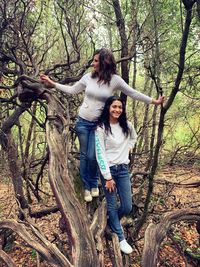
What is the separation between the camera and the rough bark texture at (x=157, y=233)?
298 centimetres

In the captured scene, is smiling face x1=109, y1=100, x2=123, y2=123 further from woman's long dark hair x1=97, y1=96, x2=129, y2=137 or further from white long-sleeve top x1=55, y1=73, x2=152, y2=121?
white long-sleeve top x1=55, y1=73, x2=152, y2=121

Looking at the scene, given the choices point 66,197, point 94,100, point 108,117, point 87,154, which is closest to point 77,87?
point 94,100

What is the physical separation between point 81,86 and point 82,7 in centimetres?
382

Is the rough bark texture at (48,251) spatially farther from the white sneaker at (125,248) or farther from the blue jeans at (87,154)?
the blue jeans at (87,154)

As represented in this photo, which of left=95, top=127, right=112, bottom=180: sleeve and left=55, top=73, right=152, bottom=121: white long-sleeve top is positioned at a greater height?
left=55, top=73, right=152, bottom=121: white long-sleeve top

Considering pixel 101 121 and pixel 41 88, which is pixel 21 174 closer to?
pixel 41 88

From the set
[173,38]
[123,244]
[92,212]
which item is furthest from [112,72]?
[173,38]

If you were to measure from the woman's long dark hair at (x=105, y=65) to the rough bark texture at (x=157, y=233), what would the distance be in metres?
1.61

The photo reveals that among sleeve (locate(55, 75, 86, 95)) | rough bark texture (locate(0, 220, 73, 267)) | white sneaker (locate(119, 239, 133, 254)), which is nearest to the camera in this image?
rough bark texture (locate(0, 220, 73, 267))

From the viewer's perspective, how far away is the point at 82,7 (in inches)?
280

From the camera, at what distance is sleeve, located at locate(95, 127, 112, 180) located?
3.37 metres

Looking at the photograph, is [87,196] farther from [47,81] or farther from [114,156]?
[47,81]

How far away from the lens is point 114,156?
3.51 meters

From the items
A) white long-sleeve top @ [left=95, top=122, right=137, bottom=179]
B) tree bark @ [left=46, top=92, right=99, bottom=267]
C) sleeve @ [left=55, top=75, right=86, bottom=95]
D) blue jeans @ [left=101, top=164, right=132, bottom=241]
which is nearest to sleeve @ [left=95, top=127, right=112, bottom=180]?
white long-sleeve top @ [left=95, top=122, right=137, bottom=179]
